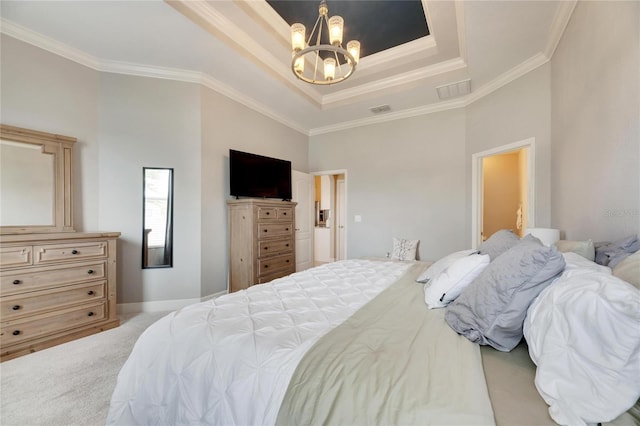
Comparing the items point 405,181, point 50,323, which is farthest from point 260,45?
point 50,323

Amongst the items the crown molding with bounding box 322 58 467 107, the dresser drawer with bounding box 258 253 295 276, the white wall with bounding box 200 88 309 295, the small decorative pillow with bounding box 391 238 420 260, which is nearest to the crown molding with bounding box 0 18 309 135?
the white wall with bounding box 200 88 309 295

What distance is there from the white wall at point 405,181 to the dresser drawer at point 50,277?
3.70 metres

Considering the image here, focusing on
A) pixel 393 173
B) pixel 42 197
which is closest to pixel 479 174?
pixel 393 173

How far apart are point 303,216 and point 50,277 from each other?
3.48 meters

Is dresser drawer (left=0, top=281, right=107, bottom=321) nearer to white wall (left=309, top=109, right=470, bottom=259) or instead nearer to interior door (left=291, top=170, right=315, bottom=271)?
interior door (left=291, top=170, right=315, bottom=271)

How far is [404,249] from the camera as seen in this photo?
4.21m

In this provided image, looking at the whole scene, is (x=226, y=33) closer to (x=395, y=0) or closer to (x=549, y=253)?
(x=395, y=0)

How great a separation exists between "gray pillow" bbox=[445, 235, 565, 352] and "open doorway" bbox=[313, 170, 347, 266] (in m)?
5.28

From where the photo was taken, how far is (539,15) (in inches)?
89.0

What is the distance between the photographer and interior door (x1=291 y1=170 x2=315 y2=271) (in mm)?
4812

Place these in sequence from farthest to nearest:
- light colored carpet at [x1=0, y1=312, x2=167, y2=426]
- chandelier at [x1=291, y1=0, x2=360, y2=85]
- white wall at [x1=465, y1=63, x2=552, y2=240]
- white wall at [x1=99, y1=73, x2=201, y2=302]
A: white wall at [x1=99, y1=73, x2=201, y2=302] → white wall at [x1=465, y1=63, x2=552, y2=240] → chandelier at [x1=291, y1=0, x2=360, y2=85] → light colored carpet at [x1=0, y1=312, x2=167, y2=426]

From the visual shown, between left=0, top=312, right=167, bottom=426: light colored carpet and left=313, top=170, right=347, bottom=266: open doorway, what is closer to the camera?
left=0, top=312, right=167, bottom=426: light colored carpet

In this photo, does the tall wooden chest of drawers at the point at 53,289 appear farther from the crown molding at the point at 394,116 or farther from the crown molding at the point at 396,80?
the crown molding at the point at 394,116

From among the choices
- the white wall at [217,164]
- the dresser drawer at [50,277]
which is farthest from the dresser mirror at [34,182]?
the white wall at [217,164]
